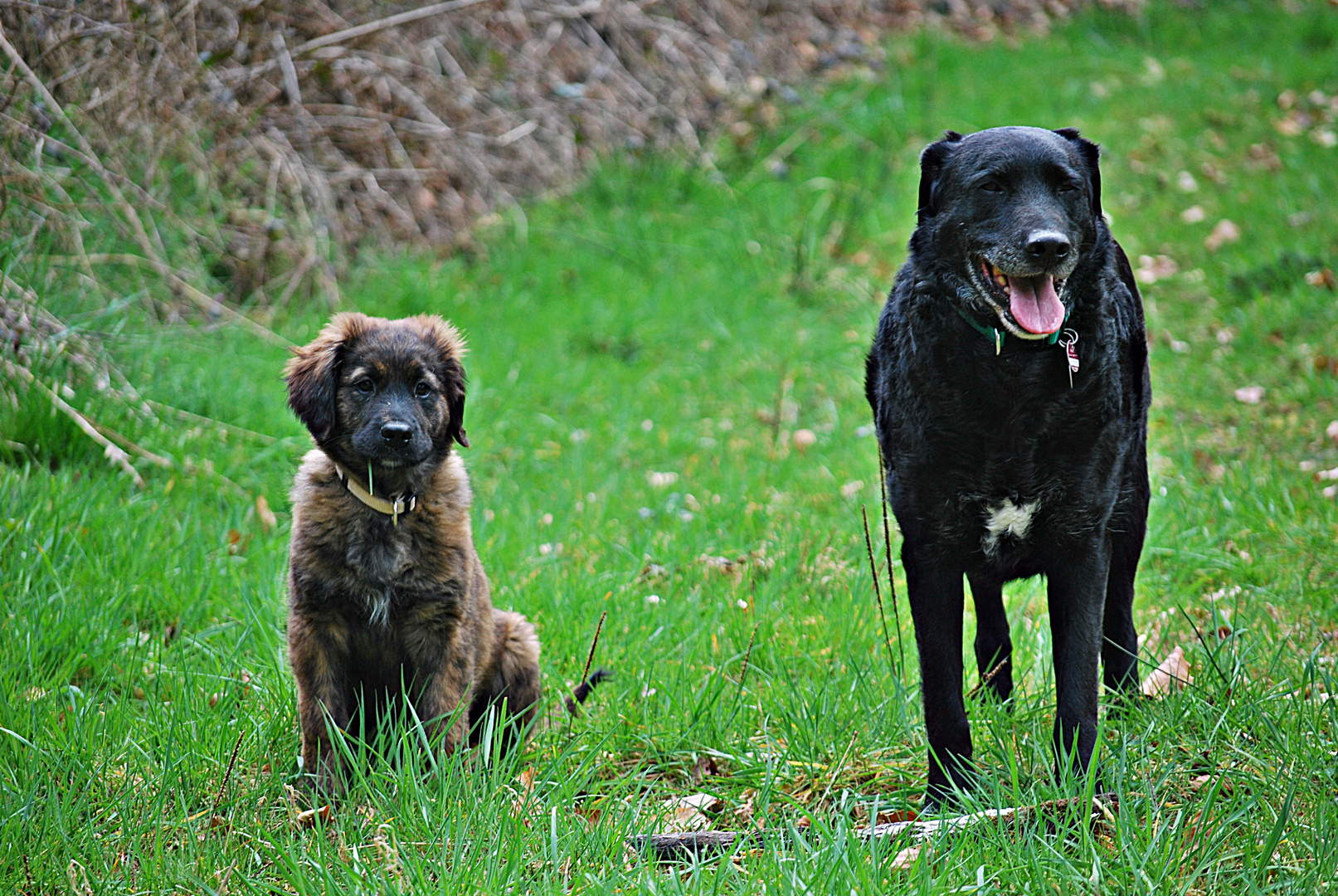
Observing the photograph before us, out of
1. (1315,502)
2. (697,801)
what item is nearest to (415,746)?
(697,801)

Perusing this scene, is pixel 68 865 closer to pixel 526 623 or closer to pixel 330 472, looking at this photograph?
pixel 330 472

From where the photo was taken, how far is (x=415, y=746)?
2895 millimetres

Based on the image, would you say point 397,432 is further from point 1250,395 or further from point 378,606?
point 1250,395

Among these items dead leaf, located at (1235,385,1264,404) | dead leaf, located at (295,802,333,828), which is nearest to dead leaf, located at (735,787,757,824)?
dead leaf, located at (295,802,333,828)

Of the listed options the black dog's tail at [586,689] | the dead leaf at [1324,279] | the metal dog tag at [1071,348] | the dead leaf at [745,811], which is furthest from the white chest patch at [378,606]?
the dead leaf at [1324,279]

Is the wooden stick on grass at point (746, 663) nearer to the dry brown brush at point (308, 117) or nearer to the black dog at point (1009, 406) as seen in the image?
the black dog at point (1009, 406)

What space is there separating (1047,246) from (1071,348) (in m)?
0.29

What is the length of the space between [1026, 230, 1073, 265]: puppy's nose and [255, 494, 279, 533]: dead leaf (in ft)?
11.7

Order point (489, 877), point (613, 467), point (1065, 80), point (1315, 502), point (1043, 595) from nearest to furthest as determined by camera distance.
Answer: point (489, 877) → point (1043, 595) → point (1315, 502) → point (613, 467) → point (1065, 80)

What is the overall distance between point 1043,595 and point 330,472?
2.66 meters

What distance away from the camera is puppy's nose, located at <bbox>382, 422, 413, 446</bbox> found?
3.18 meters

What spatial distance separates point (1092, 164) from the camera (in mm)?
2926

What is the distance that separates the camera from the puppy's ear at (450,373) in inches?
137

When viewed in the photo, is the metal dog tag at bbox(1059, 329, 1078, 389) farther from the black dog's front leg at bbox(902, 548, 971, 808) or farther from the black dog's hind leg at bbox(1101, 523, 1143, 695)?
the black dog's hind leg at bbox(1101, 523, 1143, 695)
